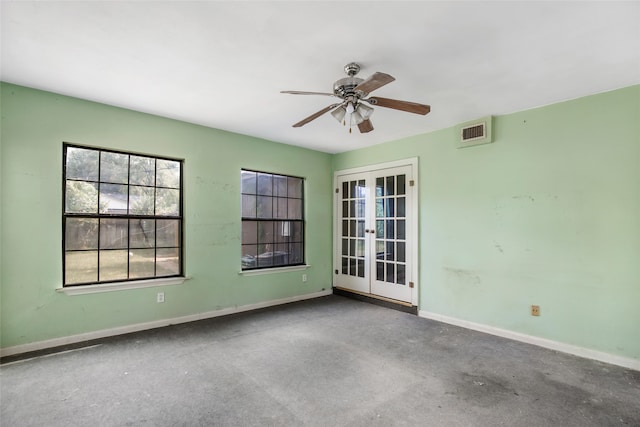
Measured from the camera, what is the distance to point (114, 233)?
11.3 ft

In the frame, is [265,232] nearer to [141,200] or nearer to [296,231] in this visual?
[296,231]

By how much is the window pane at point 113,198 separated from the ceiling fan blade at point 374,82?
2.88m

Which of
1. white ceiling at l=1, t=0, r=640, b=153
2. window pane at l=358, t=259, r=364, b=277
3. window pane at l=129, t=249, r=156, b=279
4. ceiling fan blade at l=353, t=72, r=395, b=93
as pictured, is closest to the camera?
white ceiling at l=1, t=0, r=640, b=153

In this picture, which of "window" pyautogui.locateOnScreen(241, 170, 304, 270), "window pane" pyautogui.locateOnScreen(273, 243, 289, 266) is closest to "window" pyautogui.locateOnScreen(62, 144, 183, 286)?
"window" pyautogui.locateOnScreen(241, 170, 304, 270)

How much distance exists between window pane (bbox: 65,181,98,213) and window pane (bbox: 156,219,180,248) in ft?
2.22

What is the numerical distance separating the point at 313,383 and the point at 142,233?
103 inches

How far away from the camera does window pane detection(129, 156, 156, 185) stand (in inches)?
141

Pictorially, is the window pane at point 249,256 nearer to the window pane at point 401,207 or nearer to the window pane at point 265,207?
the window pane at point 265,207

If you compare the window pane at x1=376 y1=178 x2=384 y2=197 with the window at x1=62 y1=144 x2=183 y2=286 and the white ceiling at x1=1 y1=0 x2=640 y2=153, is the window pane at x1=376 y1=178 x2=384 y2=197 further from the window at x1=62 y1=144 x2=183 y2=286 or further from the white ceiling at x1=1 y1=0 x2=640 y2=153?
the window at x1=62 y1=144 x2=183 y2=286

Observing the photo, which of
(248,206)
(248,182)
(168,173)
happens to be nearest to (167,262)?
(168,173)

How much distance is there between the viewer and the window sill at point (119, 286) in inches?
123

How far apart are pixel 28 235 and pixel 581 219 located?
17.6 feet

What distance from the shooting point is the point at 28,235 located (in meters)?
2.94

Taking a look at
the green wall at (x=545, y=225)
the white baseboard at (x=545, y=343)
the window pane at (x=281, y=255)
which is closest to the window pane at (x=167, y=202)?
the window pane at (x=281, y=255)
